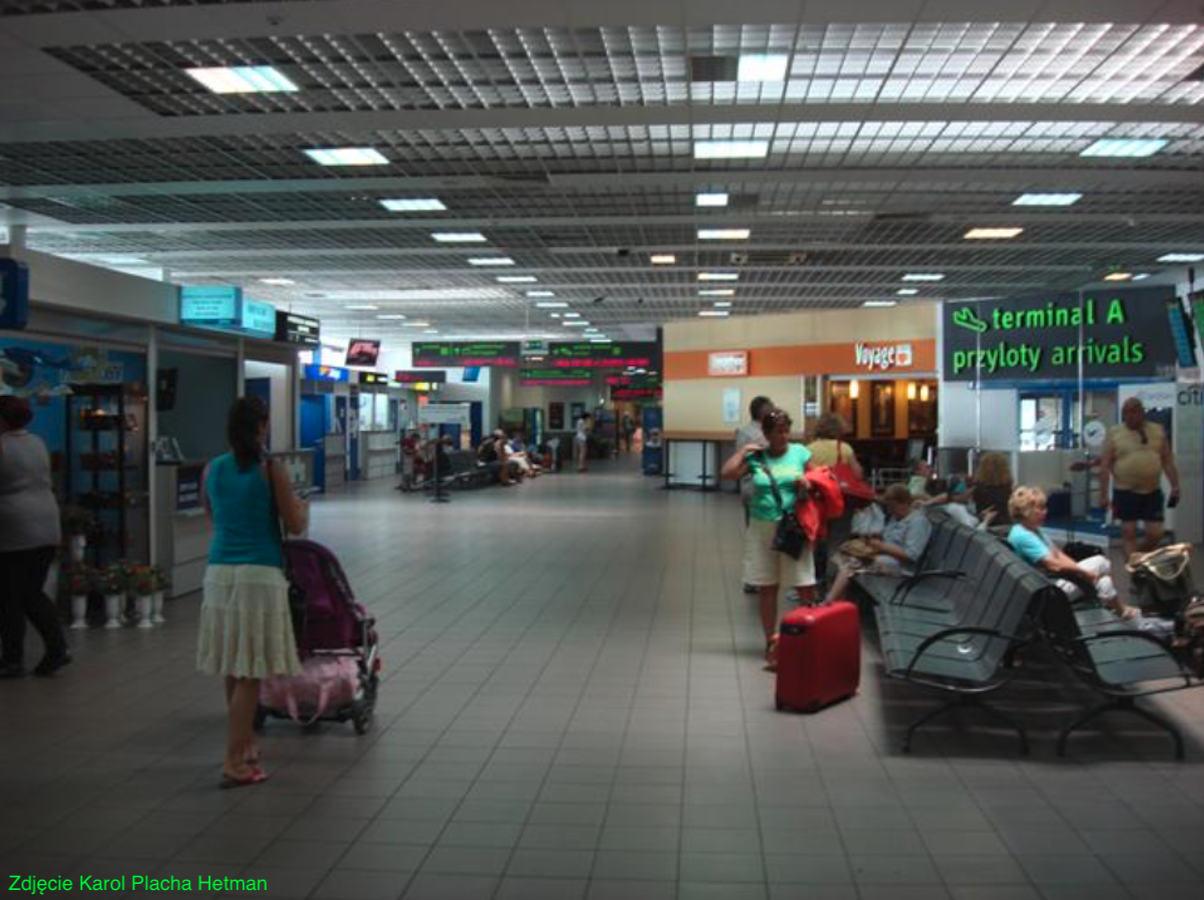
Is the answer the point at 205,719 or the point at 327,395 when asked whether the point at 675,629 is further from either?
the point at 327,395

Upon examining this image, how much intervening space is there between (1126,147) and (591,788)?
8.36 metres

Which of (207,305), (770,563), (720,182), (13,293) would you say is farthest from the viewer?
(720,182)

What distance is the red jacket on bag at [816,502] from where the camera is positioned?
238 inches

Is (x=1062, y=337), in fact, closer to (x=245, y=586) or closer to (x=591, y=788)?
(x=591, y=788)

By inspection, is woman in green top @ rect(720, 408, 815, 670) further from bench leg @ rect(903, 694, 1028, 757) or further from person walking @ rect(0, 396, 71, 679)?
person walking @ rect(0, 396, 71, 679)

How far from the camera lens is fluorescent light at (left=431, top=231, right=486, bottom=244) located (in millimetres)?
13352

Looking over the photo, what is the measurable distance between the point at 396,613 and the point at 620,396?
103ft

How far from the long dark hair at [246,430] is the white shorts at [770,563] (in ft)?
10.1

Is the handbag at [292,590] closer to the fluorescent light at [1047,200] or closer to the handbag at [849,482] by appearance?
the handbag at [849,482]

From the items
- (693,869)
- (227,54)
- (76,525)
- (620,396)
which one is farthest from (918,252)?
(620,396)

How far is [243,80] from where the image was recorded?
7473 mm

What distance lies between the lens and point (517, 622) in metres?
7.71

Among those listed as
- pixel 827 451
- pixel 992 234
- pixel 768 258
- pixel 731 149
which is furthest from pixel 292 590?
pixel 768 258

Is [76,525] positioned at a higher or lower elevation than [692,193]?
lower
